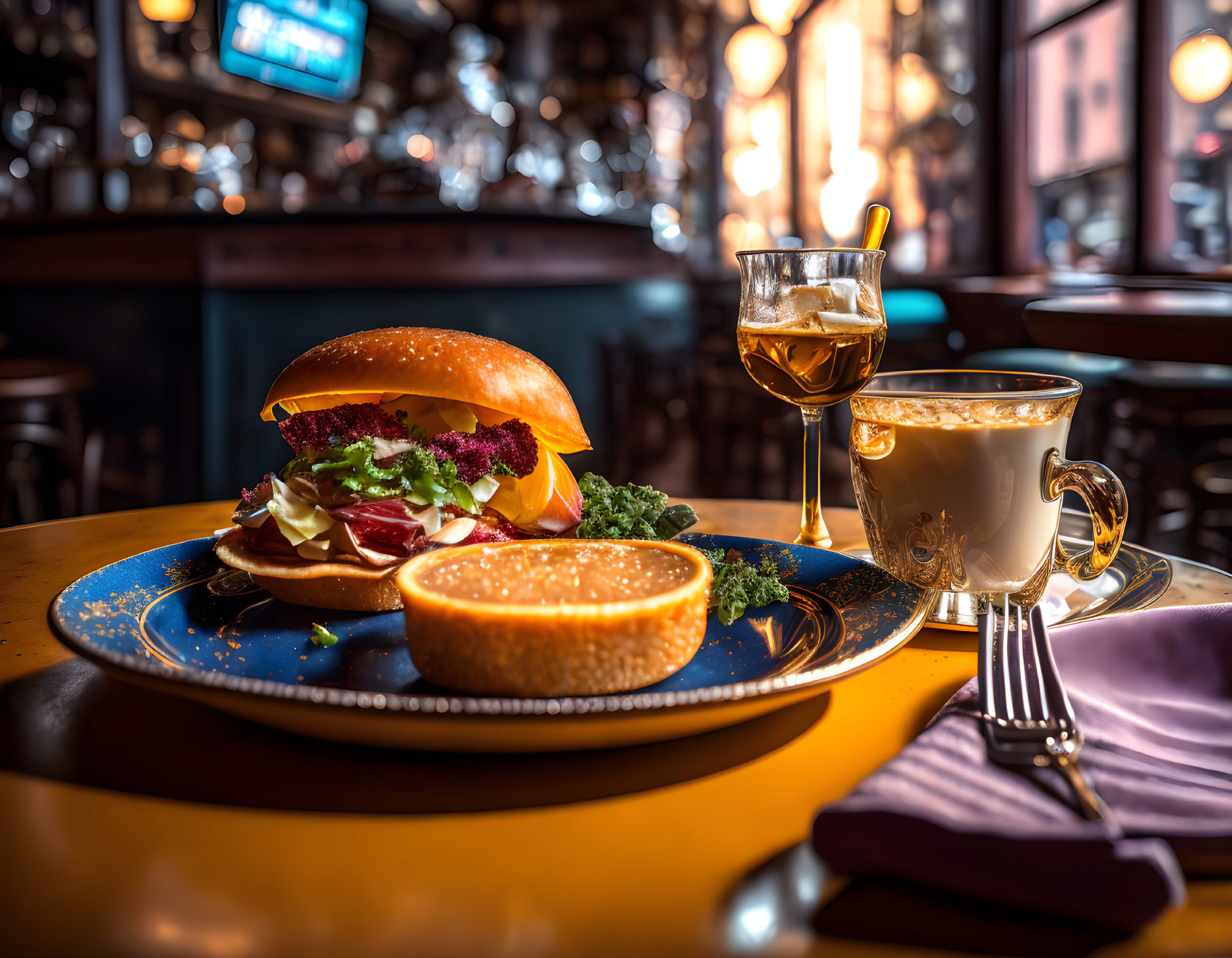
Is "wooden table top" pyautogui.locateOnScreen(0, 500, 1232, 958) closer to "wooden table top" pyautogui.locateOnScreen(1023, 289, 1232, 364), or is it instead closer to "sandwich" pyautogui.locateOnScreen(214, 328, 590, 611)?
"sandwich" pyautogui.locateOnScreen(214, 328, 590, 611)

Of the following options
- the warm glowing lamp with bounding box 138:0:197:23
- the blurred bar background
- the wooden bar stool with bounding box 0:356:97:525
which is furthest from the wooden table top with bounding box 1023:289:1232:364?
the warm glowing lamp with bounding box 138:0:197:23

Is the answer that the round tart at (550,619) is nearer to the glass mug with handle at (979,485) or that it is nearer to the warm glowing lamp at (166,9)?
the glass mug with handle at (979,485)

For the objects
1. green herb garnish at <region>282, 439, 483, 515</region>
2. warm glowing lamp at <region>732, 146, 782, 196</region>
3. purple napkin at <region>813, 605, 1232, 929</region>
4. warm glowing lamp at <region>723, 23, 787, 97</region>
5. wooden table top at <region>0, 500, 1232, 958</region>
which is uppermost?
warm glowing lamp at <region>723, 23, 787, 97</region>

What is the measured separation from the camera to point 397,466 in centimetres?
105

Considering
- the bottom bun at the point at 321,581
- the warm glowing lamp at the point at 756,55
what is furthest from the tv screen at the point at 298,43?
the bottom bun at the point at 321,581

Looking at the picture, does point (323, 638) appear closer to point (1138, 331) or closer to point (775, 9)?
point (1138, 331)

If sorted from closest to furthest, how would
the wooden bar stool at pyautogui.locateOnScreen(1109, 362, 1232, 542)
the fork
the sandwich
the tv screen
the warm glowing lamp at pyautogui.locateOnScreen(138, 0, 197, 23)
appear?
the fork, the sandwich, the wooden bar stool at pyautogui.locateOnScreen(1109, 362, 1232, 542), the warm glowing lamp at pyautogui.locateOnScreen(138, 0, 197, 23), the tv screen

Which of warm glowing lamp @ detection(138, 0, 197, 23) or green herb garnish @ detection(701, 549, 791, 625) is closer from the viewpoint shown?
green herb garnish @ detection(701, 549, 791, 625)

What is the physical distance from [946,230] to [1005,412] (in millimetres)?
7618

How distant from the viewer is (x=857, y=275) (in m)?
1.07

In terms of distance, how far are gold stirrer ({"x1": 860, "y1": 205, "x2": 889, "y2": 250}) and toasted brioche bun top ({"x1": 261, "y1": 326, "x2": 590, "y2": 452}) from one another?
404 millimetres

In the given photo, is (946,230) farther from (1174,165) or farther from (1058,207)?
(1174,165)

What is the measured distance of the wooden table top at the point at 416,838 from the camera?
17.3 inches

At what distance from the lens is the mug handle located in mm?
802
